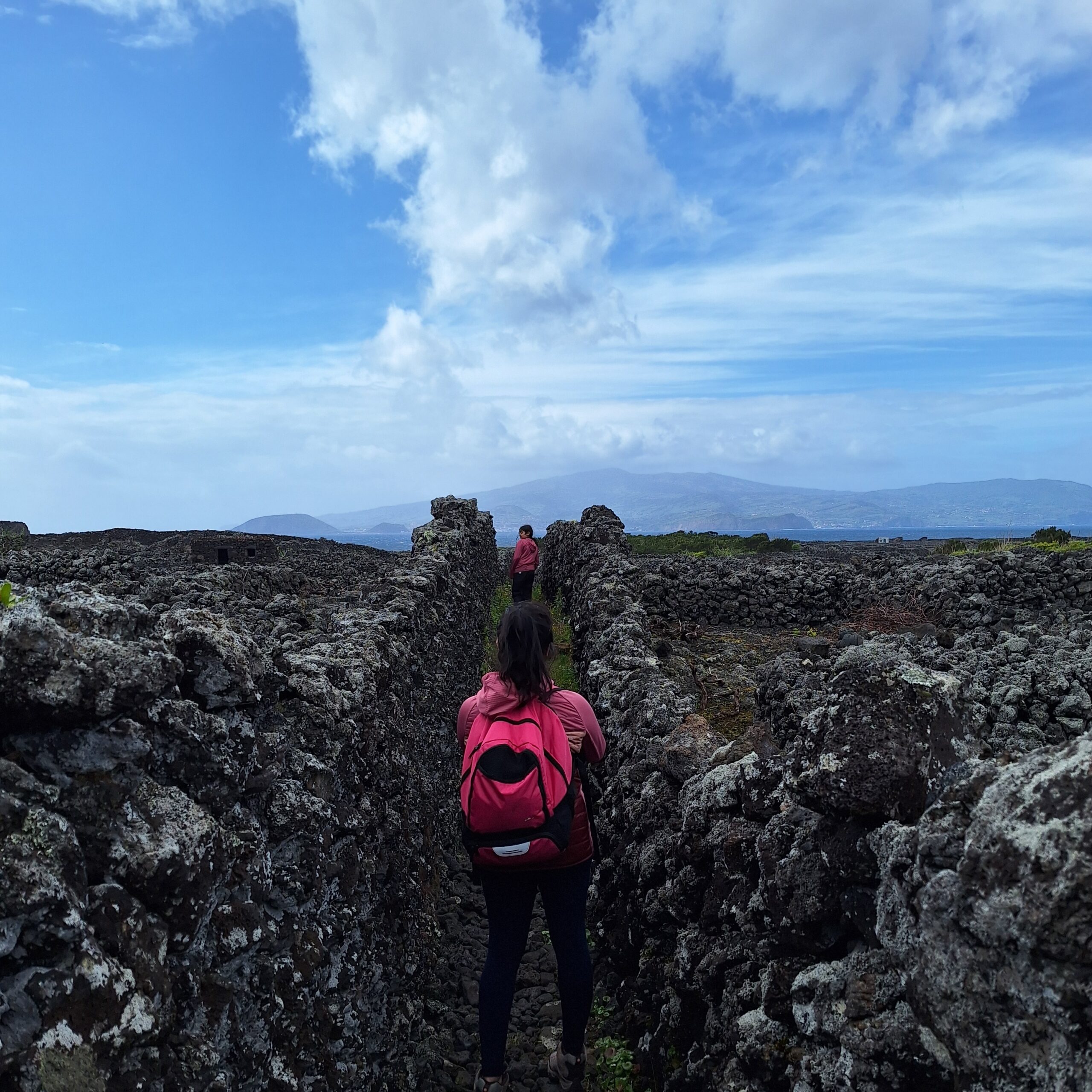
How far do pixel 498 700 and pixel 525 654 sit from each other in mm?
282

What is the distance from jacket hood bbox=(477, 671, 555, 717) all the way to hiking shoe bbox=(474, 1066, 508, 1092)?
2.15m

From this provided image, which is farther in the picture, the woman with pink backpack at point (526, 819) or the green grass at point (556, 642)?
the green grass at point (556, 642)

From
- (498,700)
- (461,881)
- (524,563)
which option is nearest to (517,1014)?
(461,881)

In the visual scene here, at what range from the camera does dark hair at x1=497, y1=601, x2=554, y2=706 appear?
4.16 metres

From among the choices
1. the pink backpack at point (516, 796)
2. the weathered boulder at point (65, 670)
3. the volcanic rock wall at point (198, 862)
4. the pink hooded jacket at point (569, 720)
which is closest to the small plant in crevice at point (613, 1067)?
the volcanic rock wall at point (198, 862)

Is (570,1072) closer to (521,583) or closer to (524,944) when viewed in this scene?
(524,944)

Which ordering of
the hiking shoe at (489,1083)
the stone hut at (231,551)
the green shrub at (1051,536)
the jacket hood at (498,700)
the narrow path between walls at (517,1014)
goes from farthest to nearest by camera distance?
the green shrub at (1051,536) < the stone hut at (231,551) < the narrow path between walls at (517,1014) < the hiking shoe at (489,1083) < the jacket hood at (498,700)

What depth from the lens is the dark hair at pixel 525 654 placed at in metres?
4.16

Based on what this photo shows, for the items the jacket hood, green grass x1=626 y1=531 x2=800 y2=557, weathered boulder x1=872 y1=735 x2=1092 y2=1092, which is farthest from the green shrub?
weathered boulder x1=872 y1=735 x2=1092 y2=1092

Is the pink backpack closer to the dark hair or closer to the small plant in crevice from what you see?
the dark hair

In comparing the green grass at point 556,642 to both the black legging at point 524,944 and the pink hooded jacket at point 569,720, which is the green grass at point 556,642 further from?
the black legging at point 524,944

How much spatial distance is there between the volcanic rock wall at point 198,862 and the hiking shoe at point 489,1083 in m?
0.48

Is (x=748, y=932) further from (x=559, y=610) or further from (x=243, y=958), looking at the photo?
(x=559, y=610)

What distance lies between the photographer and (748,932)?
12.5ft
